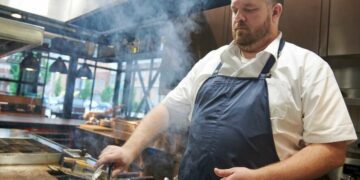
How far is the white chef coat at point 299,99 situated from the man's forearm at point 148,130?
0.31m

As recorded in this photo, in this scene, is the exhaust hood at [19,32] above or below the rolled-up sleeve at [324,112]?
above

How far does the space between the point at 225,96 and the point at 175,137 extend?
1.57 meters

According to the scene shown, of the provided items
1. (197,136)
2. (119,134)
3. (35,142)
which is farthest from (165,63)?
(197,136)

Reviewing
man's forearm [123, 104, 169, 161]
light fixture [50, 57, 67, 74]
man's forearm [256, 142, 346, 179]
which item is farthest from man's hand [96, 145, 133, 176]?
light fixture [50, 57, 67, 74]

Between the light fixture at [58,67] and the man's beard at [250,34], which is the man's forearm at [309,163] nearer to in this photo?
the man's beard at [250,34]

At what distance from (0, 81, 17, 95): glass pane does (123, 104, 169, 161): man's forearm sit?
8.08m

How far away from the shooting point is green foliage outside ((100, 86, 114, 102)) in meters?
9.51

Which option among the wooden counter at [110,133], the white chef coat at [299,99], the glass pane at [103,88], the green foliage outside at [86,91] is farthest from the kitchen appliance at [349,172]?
the green foliage outside at [86,91]

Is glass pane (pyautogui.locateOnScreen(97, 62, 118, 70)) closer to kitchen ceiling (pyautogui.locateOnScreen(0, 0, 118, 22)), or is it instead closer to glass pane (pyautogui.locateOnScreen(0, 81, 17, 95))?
glass pane (pyautogui.locateOnScreen(0, 81, 17, 95))

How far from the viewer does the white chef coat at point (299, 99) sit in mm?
940

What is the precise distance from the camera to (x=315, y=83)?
1000mm

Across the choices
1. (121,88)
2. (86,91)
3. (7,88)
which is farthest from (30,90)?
(121,88)

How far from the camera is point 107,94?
9570 millimetres

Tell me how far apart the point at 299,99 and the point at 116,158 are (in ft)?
2.18
